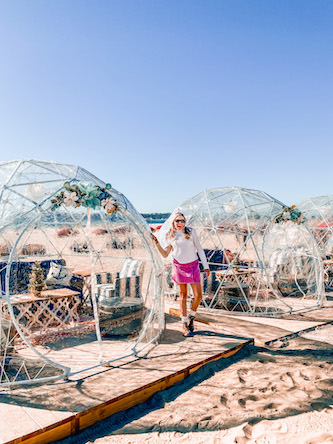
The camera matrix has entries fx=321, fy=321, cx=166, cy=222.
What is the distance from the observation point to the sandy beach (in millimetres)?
2793

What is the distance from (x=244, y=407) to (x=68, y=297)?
382cm

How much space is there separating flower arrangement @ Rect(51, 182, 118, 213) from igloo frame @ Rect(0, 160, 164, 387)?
0.04 ft

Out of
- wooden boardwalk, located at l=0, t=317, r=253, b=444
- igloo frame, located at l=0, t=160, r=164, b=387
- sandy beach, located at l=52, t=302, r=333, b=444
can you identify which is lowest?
sandy beach, located at l=52, t=302, r=333, b=444

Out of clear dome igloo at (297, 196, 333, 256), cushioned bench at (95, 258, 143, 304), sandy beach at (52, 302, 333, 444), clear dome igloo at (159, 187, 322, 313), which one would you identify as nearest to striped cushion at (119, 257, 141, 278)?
cushioned bench at (95, 258, 143, 304)

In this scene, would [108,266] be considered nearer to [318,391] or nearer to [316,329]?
[316,329]

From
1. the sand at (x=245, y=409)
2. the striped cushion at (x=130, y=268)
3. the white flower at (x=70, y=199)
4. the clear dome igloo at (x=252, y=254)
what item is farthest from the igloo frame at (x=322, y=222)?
the white flower at (x=70, y=199)

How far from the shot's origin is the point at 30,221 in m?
3.91

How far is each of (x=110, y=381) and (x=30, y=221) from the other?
211cm

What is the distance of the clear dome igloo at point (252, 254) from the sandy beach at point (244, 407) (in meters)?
2.99

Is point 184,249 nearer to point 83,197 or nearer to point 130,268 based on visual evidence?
point 83,197

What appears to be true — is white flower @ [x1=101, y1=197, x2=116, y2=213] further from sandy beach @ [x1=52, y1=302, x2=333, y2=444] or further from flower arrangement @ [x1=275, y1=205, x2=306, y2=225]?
flower arrangement @ [x1=275, y1=205, x2=306, y2=225]

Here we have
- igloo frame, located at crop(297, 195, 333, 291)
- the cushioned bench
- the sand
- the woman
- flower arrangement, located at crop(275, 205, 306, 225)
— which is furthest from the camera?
igloo frame, located at crop(297, 195, 333, 291)

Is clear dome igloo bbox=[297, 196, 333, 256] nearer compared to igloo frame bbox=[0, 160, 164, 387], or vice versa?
igloo frame bbox=[0, 160, 164, 387]

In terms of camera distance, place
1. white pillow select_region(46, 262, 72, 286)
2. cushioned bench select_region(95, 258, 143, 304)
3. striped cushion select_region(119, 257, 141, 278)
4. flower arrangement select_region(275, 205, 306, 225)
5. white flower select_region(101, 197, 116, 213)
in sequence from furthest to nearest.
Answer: flower arrangement select_region(275, 205, 306, 225)
white pillow select_region(46, 262, 72, 286)
striped cushion select_region(119, 257, 141, 278)
cushioned bench select_region(95, 258, 143, 304)
white flower select_region(101, 197, 116, 213)
